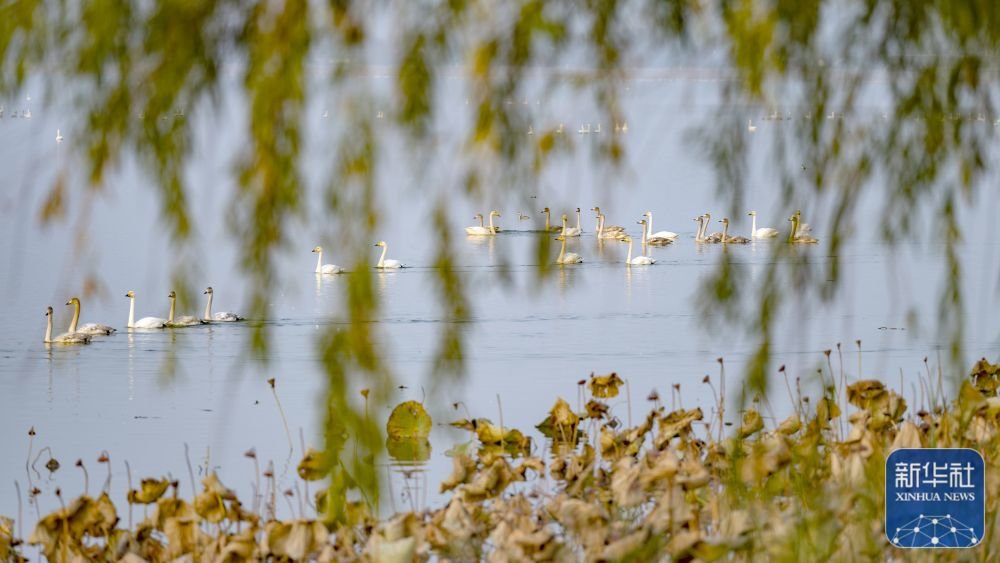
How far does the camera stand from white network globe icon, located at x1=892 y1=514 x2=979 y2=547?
9.20ft

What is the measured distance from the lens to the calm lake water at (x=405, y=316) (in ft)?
5.30

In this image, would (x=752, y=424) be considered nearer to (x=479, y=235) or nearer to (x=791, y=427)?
(x=791, y=427)

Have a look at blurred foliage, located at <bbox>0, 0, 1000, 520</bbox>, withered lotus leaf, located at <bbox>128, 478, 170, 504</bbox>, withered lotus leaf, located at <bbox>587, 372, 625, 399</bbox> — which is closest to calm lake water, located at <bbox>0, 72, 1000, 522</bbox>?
blurred foliage, located at <bbox>0, 0, 1000, 520</bbox>

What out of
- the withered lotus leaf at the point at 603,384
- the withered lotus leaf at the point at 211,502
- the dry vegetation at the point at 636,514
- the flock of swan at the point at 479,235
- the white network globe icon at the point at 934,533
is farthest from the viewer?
the withered lotus leaf at the point at 603,384

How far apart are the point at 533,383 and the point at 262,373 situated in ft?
23.9

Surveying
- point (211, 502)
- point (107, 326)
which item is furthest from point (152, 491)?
point (107, 326)

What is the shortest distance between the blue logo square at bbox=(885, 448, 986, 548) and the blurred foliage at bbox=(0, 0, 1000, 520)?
95cm

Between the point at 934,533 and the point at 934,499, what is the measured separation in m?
0.09

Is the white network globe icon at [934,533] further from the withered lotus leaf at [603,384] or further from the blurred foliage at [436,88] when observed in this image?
the withered lotus leaf at [603,384]

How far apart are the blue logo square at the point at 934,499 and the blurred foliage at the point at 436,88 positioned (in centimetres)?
95

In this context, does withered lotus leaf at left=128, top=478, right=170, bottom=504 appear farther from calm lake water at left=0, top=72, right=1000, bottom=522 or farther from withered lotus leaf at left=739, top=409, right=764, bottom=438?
withered lotus leaf at left=739, top=409, right=764, bottom=438

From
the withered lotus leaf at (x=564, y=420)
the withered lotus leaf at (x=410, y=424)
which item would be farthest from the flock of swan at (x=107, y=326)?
the withered lotus leaf at (x=564, y=420)

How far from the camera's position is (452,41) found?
5.24 ft

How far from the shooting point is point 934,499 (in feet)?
9.45
